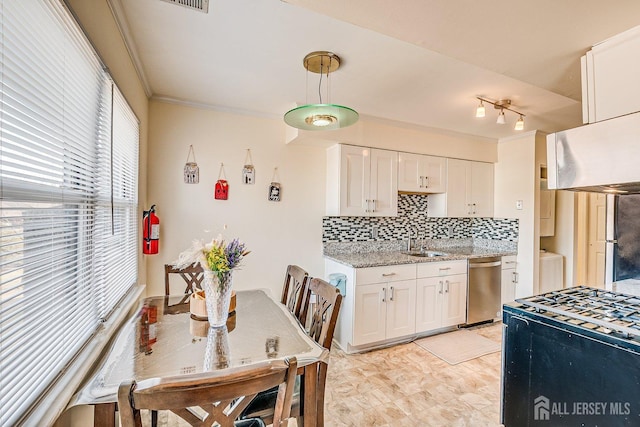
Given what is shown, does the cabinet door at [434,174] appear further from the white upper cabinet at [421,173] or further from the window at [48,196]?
the window at [48,196]

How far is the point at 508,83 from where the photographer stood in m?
2.34

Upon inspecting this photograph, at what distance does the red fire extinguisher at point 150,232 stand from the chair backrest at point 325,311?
1.50 metres

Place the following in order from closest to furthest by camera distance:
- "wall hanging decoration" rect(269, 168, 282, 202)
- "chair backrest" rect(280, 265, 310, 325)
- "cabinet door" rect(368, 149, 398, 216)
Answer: "chair backrest" rect(280, 265, 310, 325)
"wall hanging decoration" rect(269, 168, 282, 202)
"cabinet door" rect(368, 149, 398, 216)

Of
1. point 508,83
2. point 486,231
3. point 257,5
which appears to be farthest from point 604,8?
point 486,231

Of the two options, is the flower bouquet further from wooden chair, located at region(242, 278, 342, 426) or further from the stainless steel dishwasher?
the stainless steel dishwasher

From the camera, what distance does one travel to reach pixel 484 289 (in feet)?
11.6

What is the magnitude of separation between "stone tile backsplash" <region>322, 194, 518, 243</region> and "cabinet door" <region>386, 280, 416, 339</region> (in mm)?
742

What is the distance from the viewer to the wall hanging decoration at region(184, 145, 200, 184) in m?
2.82

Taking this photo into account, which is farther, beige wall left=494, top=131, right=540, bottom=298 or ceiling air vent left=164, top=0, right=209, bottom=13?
beige wall left=494, top=131, right=540, bottom=298

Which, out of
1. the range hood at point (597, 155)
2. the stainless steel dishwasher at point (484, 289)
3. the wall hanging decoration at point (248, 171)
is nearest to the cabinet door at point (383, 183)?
the stainless steel dishwasher at point (484, 289)

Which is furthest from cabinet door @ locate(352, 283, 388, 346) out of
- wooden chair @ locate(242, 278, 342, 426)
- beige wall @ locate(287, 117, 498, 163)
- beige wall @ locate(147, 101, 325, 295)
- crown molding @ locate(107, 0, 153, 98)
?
crown molding @ locate(107, 0, 153, 98)

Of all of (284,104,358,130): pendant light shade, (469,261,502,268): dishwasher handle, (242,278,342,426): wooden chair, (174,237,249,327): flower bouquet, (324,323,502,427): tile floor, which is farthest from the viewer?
(469,261,502,268): dishwasher handle

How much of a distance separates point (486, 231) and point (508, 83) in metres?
2.47

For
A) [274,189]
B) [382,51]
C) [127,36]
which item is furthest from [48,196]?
[274,189]
